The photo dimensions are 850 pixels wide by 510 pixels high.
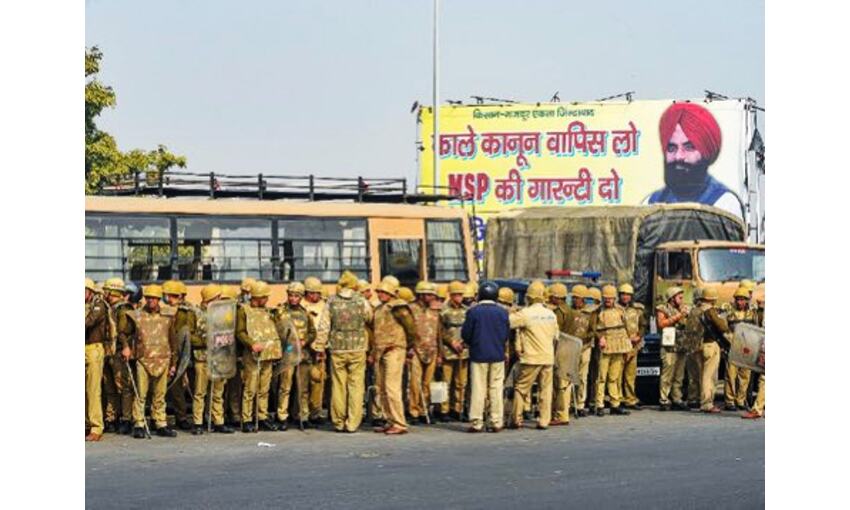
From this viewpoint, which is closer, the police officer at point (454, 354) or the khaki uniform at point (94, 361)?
the khaki uniform at point (94, 361)

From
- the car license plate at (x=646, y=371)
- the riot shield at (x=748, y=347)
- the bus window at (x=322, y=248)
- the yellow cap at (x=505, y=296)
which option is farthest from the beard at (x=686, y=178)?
the yellow cap at (x=505, y=296)

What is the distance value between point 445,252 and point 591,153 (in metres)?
19.4

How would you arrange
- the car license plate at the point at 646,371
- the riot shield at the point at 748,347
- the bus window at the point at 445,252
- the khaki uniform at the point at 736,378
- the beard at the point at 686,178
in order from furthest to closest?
1. the beard at the point at 686,178
2. the bus window at the point at 445,252
3. the car license plate at the point at 646,371
4. the khaki uniform at the point at 736,378
5. the riot shield at the point at 748,347

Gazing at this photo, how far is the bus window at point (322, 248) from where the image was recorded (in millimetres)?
22359

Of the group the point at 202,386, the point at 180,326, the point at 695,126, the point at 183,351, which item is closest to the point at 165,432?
the point at 202,386

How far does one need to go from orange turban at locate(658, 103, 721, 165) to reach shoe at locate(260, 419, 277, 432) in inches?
1106

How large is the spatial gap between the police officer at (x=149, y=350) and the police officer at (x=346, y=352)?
1.62 metres

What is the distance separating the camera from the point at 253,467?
14148 mm

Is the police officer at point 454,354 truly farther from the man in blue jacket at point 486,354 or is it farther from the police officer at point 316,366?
the police officer at point 316,366

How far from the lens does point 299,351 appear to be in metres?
17.3
